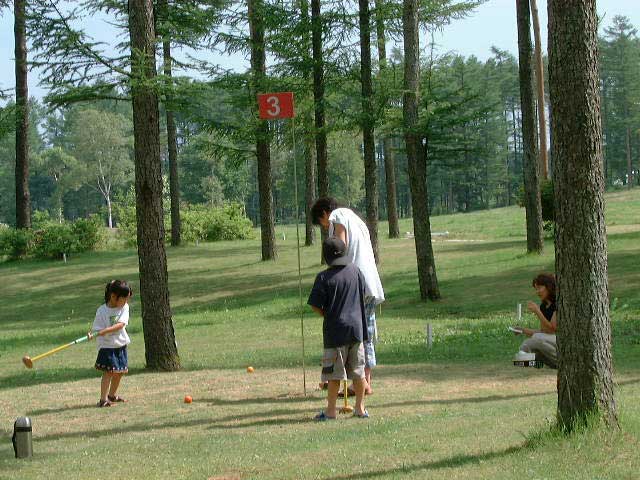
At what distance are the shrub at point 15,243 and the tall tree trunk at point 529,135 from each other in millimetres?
19665

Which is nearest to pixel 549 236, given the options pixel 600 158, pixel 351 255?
pixel 351 255

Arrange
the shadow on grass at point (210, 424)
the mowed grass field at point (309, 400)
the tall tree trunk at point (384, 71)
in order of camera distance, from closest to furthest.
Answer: the mowed grass field at point (309, 400) < the shadow on grass at point (210, 424) < the tall tree trunk at point (384, 71)

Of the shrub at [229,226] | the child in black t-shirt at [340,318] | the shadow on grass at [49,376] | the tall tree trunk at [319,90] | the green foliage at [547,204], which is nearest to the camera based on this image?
the child in black t-shirt at [340,318]

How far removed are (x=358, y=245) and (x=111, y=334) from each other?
10.1ft

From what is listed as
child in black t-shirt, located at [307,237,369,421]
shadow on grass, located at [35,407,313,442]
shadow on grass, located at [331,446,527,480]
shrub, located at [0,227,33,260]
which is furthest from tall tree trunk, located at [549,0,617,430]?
shrub, located at [0,227,33,260]

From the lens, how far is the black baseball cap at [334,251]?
25.7 ft

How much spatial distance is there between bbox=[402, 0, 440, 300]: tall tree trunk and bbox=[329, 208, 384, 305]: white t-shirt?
37.0 ft

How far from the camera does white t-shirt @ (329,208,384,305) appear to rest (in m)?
8.39

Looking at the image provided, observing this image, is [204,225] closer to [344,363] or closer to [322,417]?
[322,417]

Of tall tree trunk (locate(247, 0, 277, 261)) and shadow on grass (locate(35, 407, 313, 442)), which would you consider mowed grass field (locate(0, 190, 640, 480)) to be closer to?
shadow on grass (locate(35, 407, 313, 442))

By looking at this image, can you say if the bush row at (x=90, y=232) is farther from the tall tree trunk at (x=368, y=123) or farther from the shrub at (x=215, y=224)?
the tall tree trunk at (x=368, y=123)

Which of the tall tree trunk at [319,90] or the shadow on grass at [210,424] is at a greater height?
the tall tree trunk at [319,90]

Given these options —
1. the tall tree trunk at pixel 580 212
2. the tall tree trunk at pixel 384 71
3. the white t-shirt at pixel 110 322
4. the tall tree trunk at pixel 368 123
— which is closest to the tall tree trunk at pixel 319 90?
the tall tree trunk at pixel 368 123

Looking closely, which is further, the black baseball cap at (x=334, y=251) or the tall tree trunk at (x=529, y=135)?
the tall tree trunk at (x=529, y=135)
